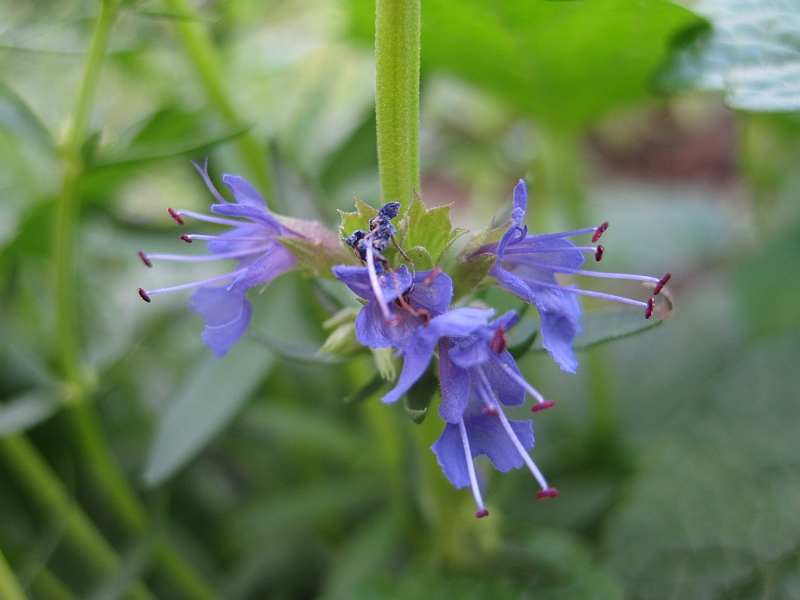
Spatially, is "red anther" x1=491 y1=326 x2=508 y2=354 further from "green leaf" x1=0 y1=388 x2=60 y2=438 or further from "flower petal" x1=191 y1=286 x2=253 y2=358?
"green leaf" x1=0 y1=388 x2=60 y2=438

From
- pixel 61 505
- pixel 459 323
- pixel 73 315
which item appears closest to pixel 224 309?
pixel 459 323

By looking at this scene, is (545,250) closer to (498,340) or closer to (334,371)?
(498,340)

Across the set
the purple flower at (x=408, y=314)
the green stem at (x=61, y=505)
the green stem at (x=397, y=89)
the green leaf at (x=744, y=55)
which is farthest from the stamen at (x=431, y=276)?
the green stem at (x=61, y=505)

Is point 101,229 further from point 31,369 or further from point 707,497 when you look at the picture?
point 707,497

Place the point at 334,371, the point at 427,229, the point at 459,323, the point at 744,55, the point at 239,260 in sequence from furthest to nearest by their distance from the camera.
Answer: the point at 334,371
the point at 744,55
the point at 239,260
the point at 427,229
the point at 459,323

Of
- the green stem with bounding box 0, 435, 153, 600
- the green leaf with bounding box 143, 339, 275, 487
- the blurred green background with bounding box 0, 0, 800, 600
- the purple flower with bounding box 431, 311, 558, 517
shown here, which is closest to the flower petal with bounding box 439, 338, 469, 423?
the purple flower with bounding box 431, 311, 558, 517

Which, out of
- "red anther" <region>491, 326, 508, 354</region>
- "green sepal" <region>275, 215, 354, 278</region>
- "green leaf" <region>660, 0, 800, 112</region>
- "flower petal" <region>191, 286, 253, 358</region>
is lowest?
"red anther" <region>491, 326, 508, 354</region>
